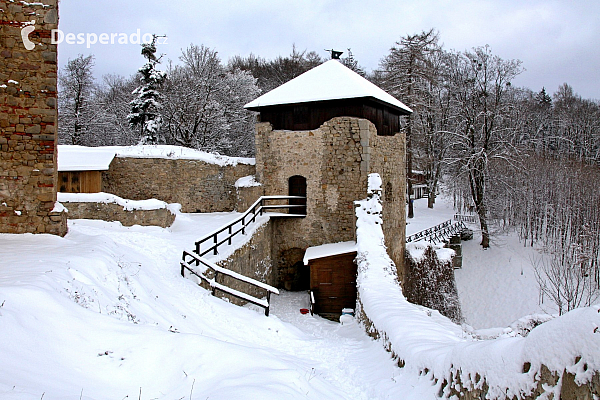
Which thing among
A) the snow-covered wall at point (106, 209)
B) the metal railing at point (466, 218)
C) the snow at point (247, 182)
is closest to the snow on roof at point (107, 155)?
the snow at point (247, 182)

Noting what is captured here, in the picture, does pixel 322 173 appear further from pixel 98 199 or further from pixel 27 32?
pixel 27 32

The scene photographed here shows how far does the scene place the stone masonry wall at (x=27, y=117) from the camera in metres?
7.23

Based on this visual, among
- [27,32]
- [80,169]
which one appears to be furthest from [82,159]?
[27,32]

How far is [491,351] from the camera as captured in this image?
321 centimetres

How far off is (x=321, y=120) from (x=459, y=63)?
14934mm

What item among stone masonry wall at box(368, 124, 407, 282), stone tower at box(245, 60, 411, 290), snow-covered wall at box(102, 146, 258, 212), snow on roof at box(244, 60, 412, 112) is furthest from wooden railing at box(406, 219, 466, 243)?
snow-covered wall at box(102, 146, 258, 212)

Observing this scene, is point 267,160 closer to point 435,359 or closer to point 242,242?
point 242,242

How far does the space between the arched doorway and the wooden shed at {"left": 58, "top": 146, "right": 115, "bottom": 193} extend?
678 centimetres

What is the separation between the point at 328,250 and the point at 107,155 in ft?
30.2

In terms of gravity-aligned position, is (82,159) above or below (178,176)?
above

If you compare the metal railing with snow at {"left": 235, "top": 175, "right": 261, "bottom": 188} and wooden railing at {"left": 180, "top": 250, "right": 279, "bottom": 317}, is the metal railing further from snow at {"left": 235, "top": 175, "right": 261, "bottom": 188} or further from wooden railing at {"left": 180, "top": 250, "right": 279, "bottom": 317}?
wooden railing at {"left": 180, "top": 250, "right": 279, "bottom": 317}

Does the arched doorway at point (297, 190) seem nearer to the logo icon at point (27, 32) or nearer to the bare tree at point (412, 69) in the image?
the logo icon at point (27, 32)

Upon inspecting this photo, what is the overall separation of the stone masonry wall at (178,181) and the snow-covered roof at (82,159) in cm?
72

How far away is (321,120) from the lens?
13812 mm
